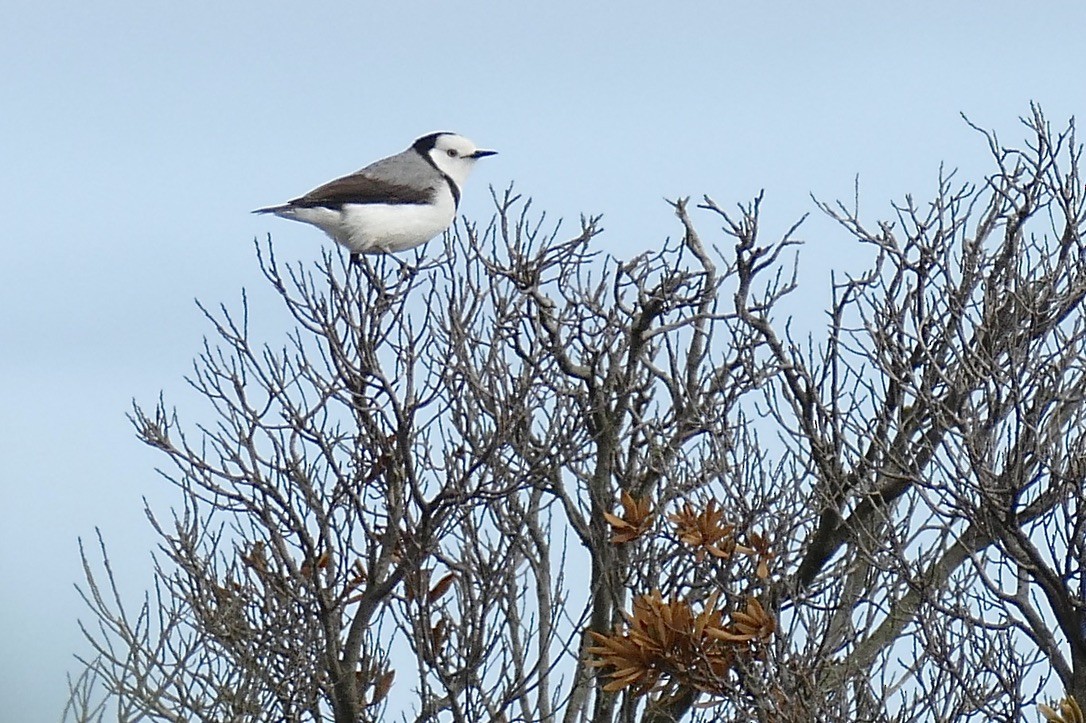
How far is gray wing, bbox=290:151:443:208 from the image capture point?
9.75m

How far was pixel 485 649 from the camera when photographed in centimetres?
699

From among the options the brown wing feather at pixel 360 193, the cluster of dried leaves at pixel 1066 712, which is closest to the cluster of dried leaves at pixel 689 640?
the cluster of dried leaves at pixel 1066 712

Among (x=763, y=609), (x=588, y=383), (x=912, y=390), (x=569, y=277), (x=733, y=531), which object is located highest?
→ (x=569, y=277)

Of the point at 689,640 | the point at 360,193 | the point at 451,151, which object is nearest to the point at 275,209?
the point at 360,193

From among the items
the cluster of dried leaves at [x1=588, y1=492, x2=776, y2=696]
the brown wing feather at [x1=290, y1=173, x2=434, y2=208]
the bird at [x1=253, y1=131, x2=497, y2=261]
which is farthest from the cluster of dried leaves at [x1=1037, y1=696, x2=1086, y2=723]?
the brown wing feather at [x1=290, y1=173, x2=434, y2=208]

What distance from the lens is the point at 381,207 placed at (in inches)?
381

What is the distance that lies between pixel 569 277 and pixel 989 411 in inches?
107

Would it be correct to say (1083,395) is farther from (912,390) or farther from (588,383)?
(588,383)

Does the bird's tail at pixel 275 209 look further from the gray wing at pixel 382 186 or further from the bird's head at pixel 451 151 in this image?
the bird's head at pixel 451 151

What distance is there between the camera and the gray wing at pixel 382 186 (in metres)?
9.75

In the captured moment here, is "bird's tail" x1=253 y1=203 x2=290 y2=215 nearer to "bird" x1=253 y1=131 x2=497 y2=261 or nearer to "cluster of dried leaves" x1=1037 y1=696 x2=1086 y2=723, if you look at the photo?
"bird" x1=253 y1=131 x2=497 y2=261

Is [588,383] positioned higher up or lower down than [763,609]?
higher up

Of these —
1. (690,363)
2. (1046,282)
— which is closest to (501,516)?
(690,363)

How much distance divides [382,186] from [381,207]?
0.44m
